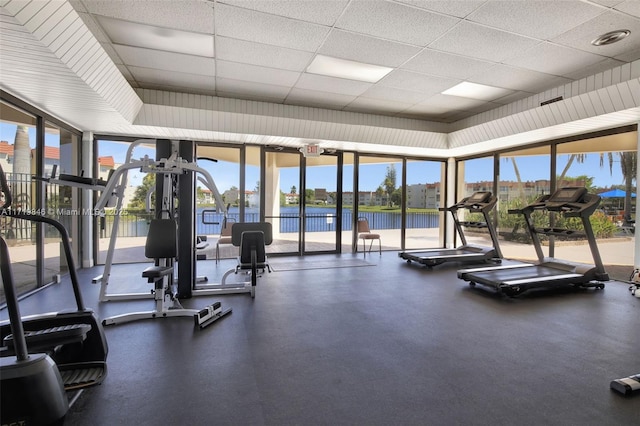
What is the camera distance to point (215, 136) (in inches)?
240

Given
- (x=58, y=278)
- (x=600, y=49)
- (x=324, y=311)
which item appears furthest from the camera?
Answer: (x=58, y=278)

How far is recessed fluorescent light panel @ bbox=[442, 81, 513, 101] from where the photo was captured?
17.1ft

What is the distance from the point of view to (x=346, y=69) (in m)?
4.61

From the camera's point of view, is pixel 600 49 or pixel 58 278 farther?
pixel 58 278

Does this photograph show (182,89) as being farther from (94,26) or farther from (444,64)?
(444,64)

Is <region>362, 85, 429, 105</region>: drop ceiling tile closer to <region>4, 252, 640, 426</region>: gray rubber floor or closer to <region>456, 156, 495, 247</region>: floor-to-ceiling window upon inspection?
<region>456, 156, 495, 247</region>: floor-to-ceiling window

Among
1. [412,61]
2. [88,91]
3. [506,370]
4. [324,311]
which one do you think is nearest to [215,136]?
[88,91]

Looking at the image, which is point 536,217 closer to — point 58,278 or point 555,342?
point 555,342

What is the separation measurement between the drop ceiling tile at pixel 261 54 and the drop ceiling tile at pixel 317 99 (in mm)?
1064

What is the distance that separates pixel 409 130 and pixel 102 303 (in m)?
6.17

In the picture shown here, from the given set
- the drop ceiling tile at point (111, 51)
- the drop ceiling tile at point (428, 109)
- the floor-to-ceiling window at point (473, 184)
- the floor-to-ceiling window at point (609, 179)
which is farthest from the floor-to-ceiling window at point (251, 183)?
the floor-to-ceiling window at point (609, 179)

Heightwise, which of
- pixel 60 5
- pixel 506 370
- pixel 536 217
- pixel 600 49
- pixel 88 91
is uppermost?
pixel 600 49

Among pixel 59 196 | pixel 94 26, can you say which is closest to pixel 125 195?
pixel 59 196

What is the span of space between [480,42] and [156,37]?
3.73m
